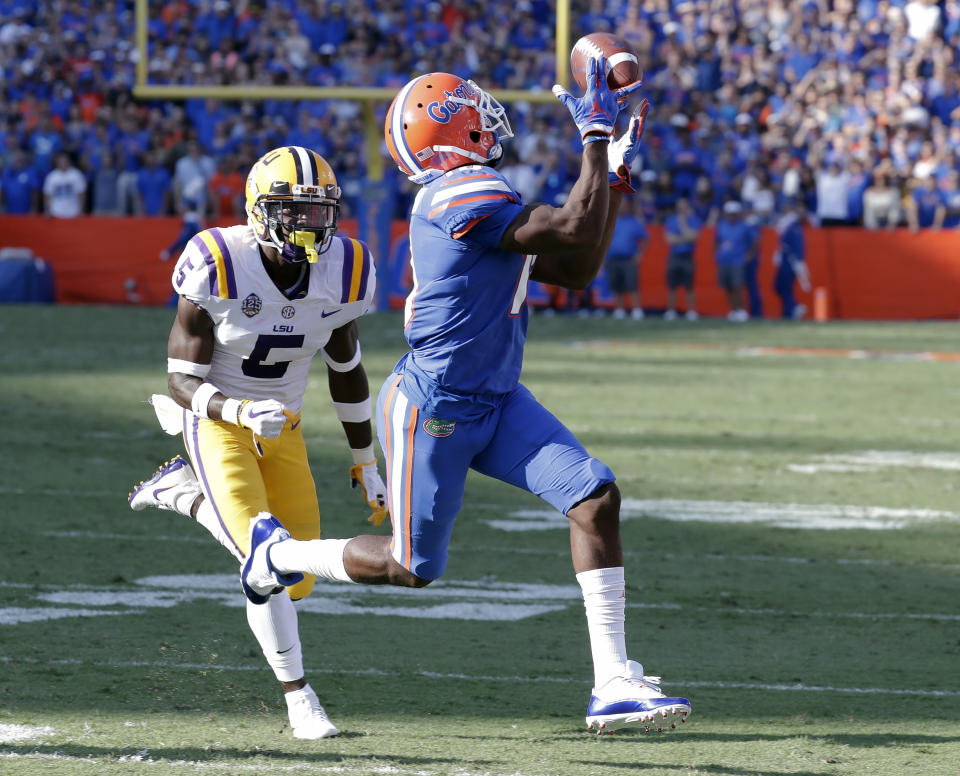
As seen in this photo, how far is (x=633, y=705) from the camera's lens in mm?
4105

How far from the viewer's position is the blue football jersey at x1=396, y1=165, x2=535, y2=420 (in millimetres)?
4258

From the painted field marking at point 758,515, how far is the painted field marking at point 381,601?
1403mm

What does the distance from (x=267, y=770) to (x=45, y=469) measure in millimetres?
5498

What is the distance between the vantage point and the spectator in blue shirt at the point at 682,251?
20.8m

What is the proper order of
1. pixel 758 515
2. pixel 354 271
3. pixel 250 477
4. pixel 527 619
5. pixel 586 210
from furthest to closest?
pixel 758 515
pixel 527 619
pixel 354 271
pixel 250 477
pixel 586 210

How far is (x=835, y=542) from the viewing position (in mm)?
7574

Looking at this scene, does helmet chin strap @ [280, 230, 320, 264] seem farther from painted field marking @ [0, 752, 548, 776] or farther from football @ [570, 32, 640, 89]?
painted field marking @ [0, 752, 548, 776]

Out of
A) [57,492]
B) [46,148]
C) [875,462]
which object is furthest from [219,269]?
[46,148]

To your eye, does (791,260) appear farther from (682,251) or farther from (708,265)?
(682,251)

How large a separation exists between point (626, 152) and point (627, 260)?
648 inches

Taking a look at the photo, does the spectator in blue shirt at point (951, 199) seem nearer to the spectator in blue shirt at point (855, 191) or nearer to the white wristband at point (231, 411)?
the spectator in blue shirt at point (855, 191)

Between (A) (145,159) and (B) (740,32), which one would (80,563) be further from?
(B) (740,32)

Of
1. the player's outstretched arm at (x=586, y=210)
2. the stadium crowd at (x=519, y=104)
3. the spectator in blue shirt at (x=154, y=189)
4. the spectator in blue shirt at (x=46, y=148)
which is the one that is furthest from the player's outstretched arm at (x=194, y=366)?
the spectator in blue shirt at (x=46, y=148)

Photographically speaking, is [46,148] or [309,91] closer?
[309,91]
